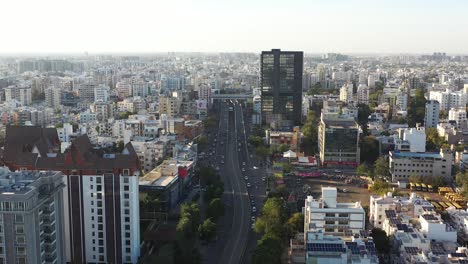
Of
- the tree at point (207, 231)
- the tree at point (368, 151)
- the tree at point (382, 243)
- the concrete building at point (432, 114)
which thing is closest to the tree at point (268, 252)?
the tree at point (207, 231)

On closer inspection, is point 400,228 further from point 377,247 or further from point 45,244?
point 45,244

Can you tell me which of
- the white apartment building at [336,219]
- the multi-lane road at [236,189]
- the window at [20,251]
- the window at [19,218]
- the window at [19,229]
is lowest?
the multi-lane road at [236,189]

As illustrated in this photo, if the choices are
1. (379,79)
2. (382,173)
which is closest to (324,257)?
(382,173)

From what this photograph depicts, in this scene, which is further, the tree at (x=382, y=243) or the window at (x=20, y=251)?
the tree at (x=382, y=243)

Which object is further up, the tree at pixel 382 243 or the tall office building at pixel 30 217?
the tall office building at pixel 30 217

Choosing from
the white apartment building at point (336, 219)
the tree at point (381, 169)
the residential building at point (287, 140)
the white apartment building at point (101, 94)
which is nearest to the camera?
the white apartment building at point (336, 219)

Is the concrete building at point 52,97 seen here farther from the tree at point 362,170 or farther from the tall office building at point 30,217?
the tall office building at point 30,217

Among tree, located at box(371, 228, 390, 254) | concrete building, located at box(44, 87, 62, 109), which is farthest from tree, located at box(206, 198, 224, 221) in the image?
concrete building, located at box(44, 87, 62, 109)
